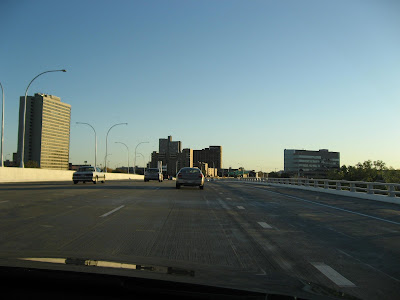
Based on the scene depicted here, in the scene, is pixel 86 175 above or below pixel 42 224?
above

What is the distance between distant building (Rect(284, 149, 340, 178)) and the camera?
508 ft

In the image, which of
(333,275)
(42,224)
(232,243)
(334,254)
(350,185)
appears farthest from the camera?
(350,185)

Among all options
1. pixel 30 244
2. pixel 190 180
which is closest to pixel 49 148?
pixel 190 180

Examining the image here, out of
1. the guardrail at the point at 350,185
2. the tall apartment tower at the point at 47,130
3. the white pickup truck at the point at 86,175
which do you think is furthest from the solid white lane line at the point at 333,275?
the tall apartment tower at the point at 47,130

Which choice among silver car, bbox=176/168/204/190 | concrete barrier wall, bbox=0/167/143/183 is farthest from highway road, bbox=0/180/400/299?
concrete barrier wall, bbox=0/167/143/183

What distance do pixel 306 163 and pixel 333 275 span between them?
159 metres

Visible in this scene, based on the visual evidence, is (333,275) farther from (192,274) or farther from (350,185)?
(350,185)

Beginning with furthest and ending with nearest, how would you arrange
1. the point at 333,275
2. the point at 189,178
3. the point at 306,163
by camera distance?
the point at 306,163 → the point at 189,178 → the point at 333,275

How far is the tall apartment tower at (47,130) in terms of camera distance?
8131cm

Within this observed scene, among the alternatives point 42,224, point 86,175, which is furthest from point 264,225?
point 86,175

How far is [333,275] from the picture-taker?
5.00m

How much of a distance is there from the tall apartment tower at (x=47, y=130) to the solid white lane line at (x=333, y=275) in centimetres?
6244

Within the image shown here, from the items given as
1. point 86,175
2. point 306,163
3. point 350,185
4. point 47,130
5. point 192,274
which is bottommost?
point 192,274

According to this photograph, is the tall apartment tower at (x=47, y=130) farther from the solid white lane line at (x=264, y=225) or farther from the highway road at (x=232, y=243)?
the solid white lane line at (x=264, y=225)
